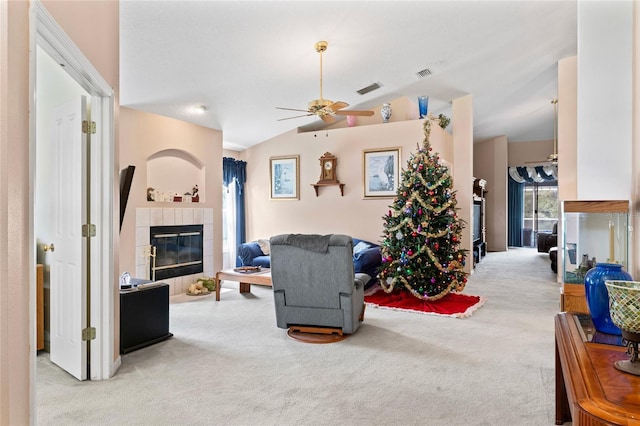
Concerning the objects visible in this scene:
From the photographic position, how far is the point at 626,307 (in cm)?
129

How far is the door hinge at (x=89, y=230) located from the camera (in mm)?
2635

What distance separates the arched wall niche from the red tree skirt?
10.1ft

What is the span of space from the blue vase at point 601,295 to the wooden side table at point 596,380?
4cm

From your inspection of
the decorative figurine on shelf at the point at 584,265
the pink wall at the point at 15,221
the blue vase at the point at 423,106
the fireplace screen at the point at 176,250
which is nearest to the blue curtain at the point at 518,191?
the blue vase at the point at 423,106

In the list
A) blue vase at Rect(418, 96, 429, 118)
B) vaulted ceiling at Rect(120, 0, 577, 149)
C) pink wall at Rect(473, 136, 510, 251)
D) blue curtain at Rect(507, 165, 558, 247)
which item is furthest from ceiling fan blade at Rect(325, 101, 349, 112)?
blue curtain at Rect(507, 165, 558, 247)

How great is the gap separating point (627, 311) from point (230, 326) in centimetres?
342

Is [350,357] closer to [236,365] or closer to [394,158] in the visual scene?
[236,365]

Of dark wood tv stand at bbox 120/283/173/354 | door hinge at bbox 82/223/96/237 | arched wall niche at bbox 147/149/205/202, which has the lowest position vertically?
dark wood tv stand at bbox 120/283/173/354

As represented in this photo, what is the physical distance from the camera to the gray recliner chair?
339 cm

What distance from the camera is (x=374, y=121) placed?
6.79 m

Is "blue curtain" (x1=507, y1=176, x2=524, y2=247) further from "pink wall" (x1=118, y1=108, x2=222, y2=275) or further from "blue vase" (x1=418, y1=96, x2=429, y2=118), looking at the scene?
"pink wall" (x1=118, y1=108, x2=222, y2=275)

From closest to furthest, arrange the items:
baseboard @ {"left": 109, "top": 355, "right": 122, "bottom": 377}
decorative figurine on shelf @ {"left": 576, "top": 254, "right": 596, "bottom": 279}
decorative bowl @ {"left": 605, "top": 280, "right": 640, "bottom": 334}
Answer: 1. decorative bowl @ {"left": 605, "top": 280, "right": 640, "bottom": 334}
2. decorative figurine on shelf @ {"left": 576, "top": 254, "right": 596, "bottom": 279}
3. baseboard @ {"left": 109, "top": 355, "right": 122, "bottom": 377}

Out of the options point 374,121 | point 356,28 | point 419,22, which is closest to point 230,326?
point 356,28

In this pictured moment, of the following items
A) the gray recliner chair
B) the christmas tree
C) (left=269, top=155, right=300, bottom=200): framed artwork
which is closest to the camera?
the gray recliner chair
